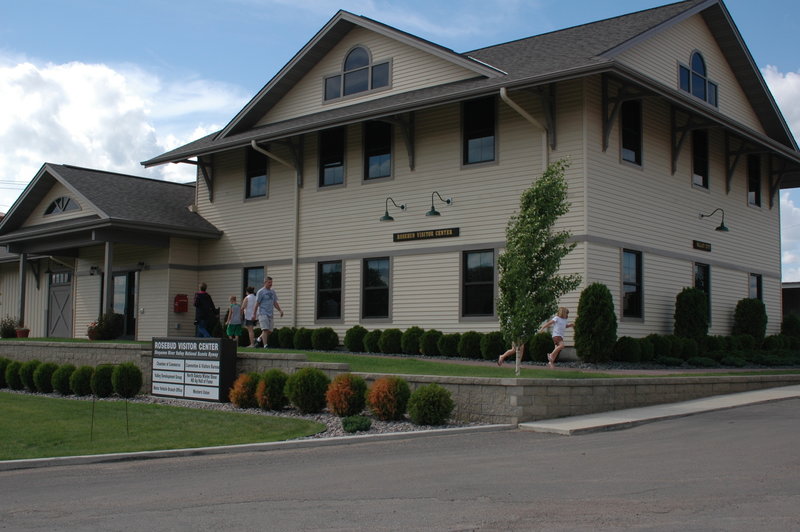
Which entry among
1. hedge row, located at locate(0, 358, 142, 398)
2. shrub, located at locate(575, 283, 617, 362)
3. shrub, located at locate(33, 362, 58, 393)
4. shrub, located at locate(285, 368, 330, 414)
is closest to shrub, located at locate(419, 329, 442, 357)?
shrub, located at locate(575, 283, 617, 362)

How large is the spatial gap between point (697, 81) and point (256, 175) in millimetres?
13253

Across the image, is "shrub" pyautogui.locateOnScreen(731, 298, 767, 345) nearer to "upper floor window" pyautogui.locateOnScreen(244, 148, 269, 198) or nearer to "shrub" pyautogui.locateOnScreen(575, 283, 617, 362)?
"shrub" pyautogui.locateOnScreen(575, 283, 617, 362)

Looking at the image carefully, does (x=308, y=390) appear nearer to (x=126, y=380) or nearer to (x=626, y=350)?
(x=126, y=380)

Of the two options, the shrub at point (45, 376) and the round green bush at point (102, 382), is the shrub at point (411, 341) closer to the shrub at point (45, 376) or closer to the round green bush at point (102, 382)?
the round green bush at point (102, 382)

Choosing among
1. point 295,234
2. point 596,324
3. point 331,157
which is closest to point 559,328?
point 596,324

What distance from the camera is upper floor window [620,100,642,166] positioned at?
68.0 ft

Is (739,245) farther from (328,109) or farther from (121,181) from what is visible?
(121,181)

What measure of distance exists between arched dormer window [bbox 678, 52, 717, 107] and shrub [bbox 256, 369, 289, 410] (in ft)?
47.6

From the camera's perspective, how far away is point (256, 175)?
2639 cm

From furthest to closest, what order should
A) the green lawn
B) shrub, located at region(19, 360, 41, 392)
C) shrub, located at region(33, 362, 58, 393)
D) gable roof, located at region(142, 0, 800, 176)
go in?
1. shrub, located at region(19, 360, 41, 392)
2. shrub, located at region(33, 362, 58, 393)
3. gable roof, located at region(142, 0, 800, 176)
4. the green lawn

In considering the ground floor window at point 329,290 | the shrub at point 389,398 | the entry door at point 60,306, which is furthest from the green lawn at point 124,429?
the entry door at point 60,306

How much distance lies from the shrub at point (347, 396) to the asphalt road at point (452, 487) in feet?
7.39

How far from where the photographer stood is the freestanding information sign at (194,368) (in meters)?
16.3

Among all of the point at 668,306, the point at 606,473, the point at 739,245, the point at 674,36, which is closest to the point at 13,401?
the point at 606,473
